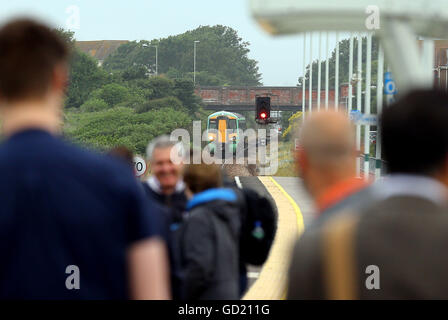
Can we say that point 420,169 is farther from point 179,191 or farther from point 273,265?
point 273,265

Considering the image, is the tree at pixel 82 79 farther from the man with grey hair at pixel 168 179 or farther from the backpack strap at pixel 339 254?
the backpack strap at pixel 339 254

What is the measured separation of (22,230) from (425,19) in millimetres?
7139

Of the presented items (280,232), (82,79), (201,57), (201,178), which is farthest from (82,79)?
(201,178)

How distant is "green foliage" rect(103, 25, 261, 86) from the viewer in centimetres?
12825

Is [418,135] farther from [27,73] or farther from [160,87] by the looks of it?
[160,87]

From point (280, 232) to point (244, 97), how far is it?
3129 inches

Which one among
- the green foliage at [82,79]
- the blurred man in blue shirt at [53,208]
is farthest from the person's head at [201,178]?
the green foliage at [82,79]

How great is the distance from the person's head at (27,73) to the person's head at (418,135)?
0.94 meters

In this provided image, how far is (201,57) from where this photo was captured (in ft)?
453

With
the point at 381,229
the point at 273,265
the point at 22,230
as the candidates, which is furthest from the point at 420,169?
the point at 273,265

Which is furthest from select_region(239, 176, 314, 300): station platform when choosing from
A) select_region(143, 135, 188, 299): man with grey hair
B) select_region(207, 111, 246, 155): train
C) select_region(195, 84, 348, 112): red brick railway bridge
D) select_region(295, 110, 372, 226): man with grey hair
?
select_region(195, 84, 348, 112): red brick railway bridge

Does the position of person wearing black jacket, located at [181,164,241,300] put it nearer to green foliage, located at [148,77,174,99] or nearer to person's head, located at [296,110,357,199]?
person's head, located at [296,110,357,199]

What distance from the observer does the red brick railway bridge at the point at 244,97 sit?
95.5 meters
